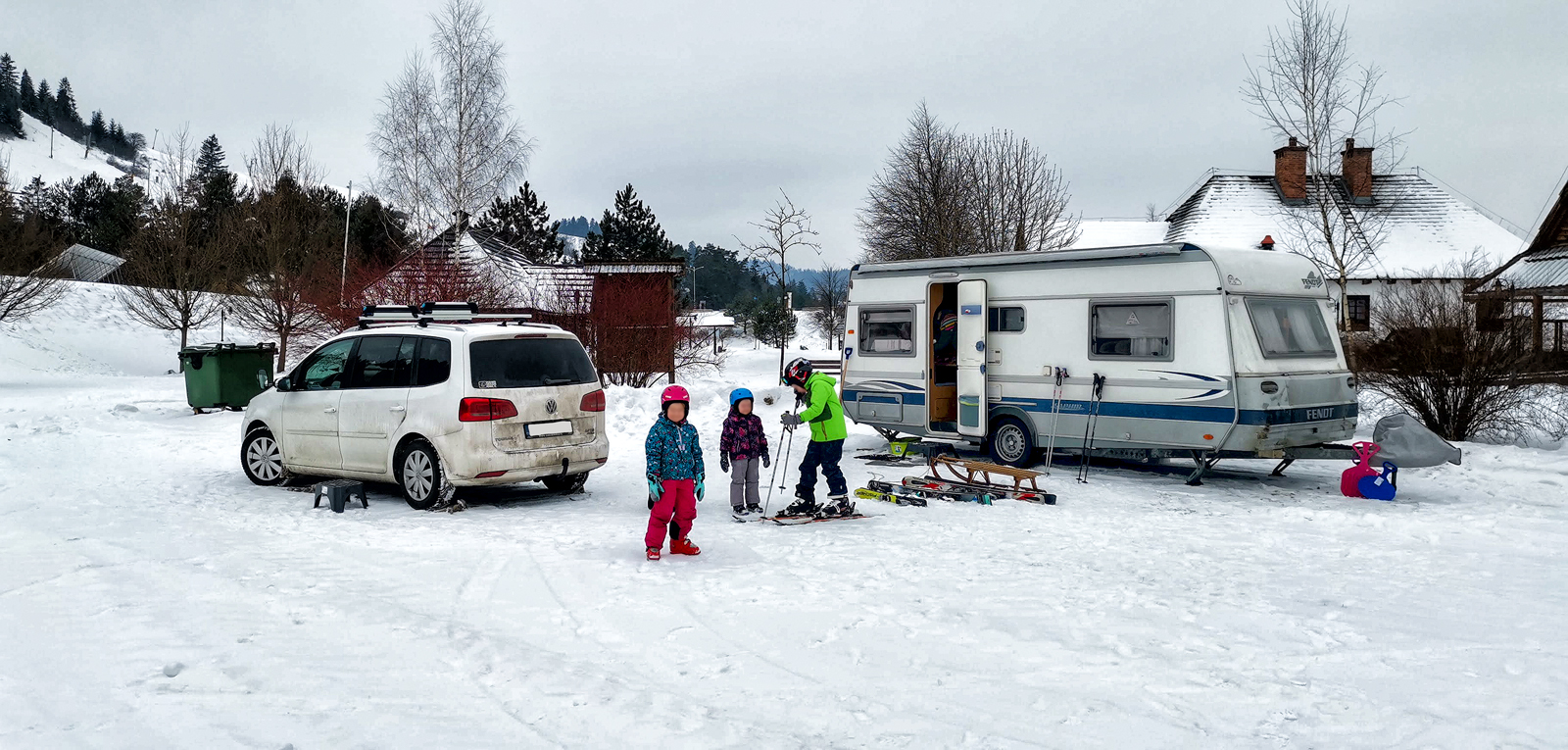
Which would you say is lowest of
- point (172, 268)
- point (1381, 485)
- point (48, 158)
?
point (1381, 485)

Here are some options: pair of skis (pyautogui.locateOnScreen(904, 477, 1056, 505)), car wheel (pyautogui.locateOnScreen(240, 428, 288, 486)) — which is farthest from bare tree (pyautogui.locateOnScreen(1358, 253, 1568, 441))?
car wheel (pyautogui.locateOnScreen(240, 428, 288, 486))

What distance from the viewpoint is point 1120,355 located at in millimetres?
11586

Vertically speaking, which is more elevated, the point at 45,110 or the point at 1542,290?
the point at 45,110

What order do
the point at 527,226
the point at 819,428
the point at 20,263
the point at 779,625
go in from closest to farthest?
1. the point at 779,625
2. the point at 819,428
3. the point at 20,263
4. the point at 527,226

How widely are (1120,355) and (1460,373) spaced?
17.9ft

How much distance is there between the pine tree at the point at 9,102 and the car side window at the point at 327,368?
464ft

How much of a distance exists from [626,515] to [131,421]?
11723mm

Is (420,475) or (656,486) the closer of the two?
(656,486)

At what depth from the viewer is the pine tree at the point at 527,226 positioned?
149ft

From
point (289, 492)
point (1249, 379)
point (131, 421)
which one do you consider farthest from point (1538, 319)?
point (131, 421)

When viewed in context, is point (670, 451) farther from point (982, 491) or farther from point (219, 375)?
point (219, 375)

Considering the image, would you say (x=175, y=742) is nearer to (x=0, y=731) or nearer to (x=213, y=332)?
(x=0, y=731)

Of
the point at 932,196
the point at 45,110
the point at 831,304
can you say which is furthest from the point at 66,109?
the point at 932,196

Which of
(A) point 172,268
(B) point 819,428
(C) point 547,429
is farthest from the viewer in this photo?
(A) point 172,268
